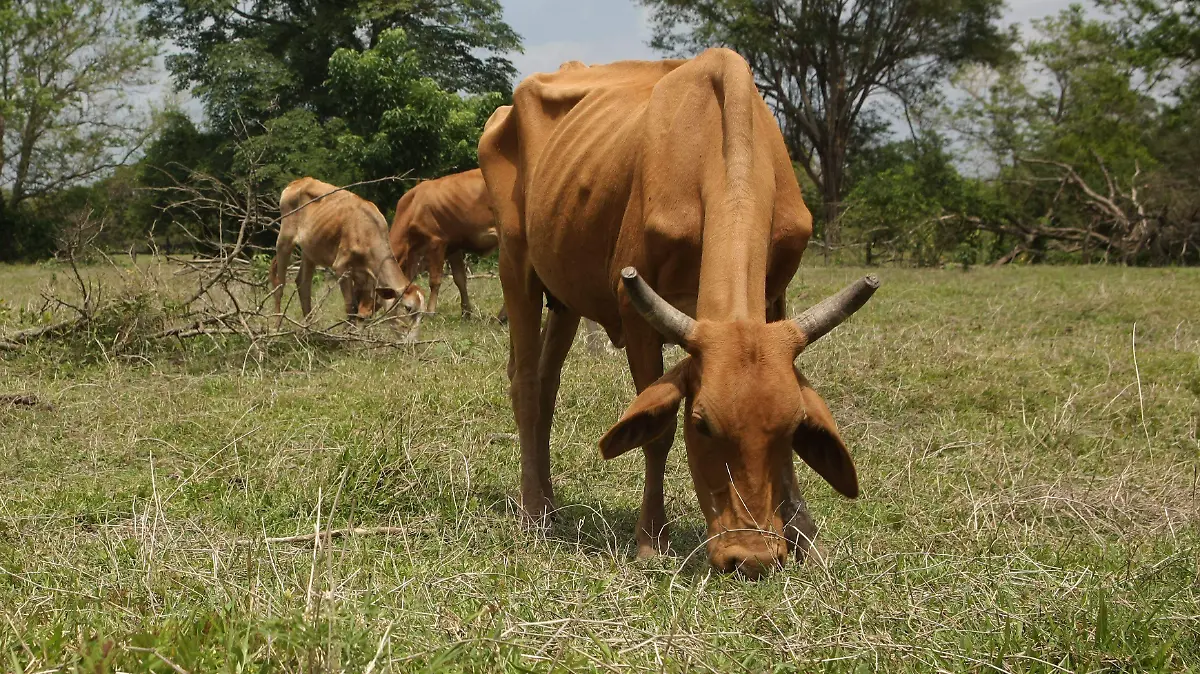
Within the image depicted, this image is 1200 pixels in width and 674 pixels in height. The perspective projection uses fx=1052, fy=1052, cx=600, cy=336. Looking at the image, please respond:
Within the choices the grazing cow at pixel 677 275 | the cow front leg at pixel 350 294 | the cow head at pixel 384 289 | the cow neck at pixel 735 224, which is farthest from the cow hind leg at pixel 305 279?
the cow neck at pixel 735 224

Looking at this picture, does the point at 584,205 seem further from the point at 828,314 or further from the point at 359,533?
the point at 359,533

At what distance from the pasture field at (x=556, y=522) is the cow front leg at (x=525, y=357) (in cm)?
27

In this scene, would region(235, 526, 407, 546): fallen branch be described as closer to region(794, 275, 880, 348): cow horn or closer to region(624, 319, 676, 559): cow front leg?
region(624, 319, 676, 559): cow front leg

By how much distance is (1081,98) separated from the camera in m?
31.7

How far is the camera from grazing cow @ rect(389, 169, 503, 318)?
15.2m

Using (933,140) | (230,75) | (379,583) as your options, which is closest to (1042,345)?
(379,583)

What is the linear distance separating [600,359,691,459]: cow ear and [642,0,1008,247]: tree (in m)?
25.8

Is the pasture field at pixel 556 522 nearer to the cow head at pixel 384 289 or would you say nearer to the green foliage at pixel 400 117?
the cow head at pixel 384 289

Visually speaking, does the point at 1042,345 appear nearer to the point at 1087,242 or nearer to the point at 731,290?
the point at 731,290

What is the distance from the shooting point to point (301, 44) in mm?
28219

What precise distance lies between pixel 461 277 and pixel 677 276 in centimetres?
1051

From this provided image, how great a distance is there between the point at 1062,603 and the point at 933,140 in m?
31.7

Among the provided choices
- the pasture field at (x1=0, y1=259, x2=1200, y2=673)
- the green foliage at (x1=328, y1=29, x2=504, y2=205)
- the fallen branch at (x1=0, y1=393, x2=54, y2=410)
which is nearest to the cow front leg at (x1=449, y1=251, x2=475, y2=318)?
the pasture field at (x1=0, y1=259, x2=1200, y2=673)

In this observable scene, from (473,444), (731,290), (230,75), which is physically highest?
(230,75)
